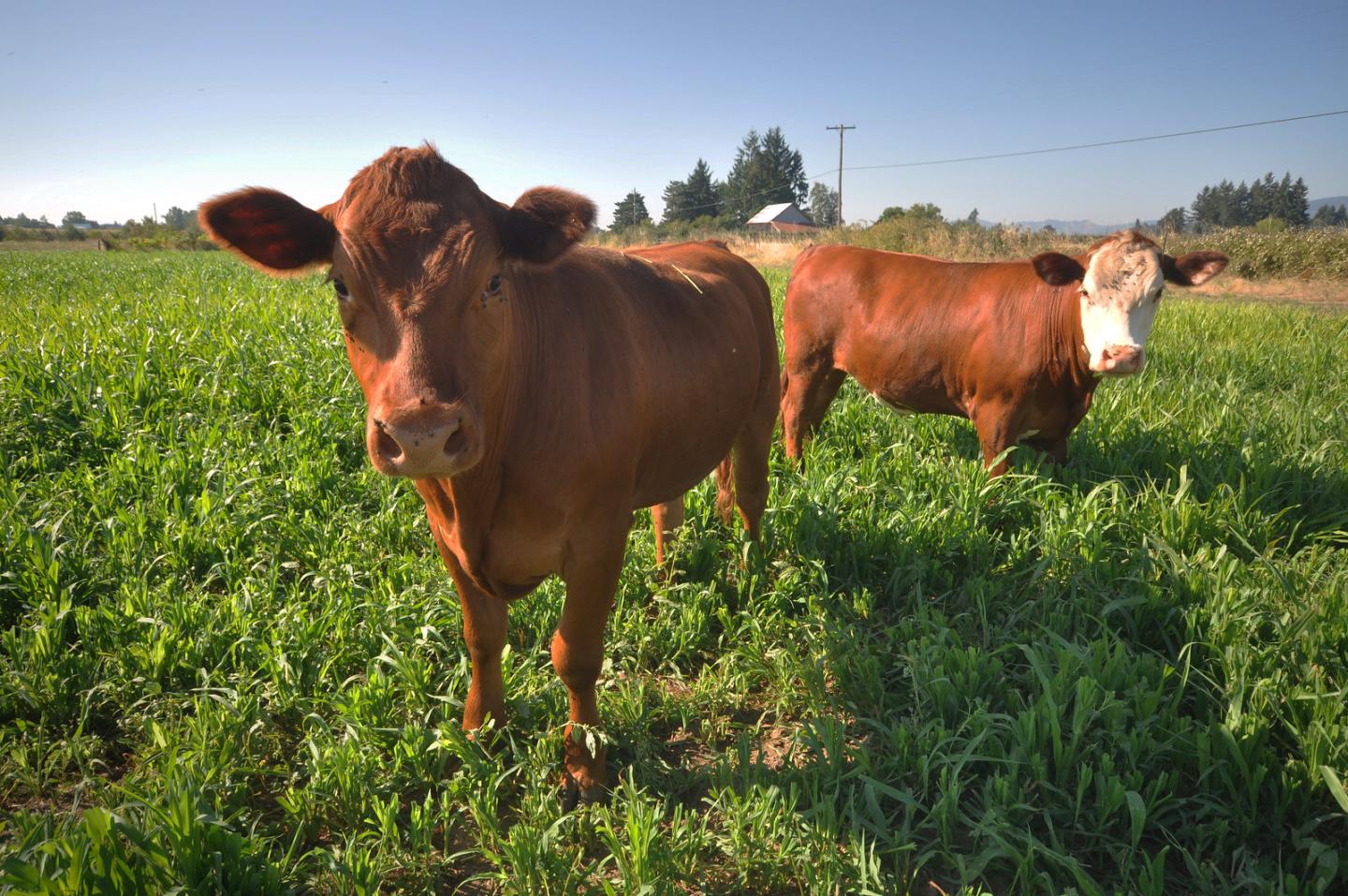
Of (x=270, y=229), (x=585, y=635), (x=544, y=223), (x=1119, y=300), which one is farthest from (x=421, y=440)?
(x=1119, y=300)

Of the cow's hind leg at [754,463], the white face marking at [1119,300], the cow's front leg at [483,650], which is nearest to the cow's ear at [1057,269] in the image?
the white face marking at [1119,300]

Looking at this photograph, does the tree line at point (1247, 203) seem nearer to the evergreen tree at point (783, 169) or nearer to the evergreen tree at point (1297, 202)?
the evergreen tree at point (1297, 202)

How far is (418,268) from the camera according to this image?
1.78m

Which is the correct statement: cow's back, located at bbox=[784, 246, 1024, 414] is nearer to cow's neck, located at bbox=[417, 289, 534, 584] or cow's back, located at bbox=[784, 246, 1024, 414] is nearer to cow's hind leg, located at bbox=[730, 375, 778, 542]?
cow's hind leg, located at bbox=[730, 375, 778, 542]

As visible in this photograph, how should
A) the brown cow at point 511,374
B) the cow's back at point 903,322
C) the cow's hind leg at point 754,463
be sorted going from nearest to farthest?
the brown cow at point 511,374
the cow's hind leg at point 754,463
the cow's back at point 903,322

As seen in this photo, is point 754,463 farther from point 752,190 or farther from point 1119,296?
point 752,190

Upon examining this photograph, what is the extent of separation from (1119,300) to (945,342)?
1.09 m

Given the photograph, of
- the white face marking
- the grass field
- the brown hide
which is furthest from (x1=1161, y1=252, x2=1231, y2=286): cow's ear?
the grass field

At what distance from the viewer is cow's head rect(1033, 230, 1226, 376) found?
418 cm

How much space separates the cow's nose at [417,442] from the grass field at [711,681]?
45.5 inches

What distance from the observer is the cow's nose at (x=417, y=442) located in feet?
5.30

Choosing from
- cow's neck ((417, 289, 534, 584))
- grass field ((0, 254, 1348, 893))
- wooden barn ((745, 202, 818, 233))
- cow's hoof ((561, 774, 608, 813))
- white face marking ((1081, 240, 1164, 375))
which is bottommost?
cow's hoof ((561, 774, 608, 813))

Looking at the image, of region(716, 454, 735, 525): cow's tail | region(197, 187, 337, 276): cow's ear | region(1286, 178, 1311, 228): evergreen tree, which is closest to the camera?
region(197, 187, 337, 276): cow's ear

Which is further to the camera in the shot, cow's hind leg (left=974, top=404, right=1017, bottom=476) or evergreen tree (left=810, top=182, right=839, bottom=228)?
evergreen tree (left=810, top=182, right=839, bottom=228)
